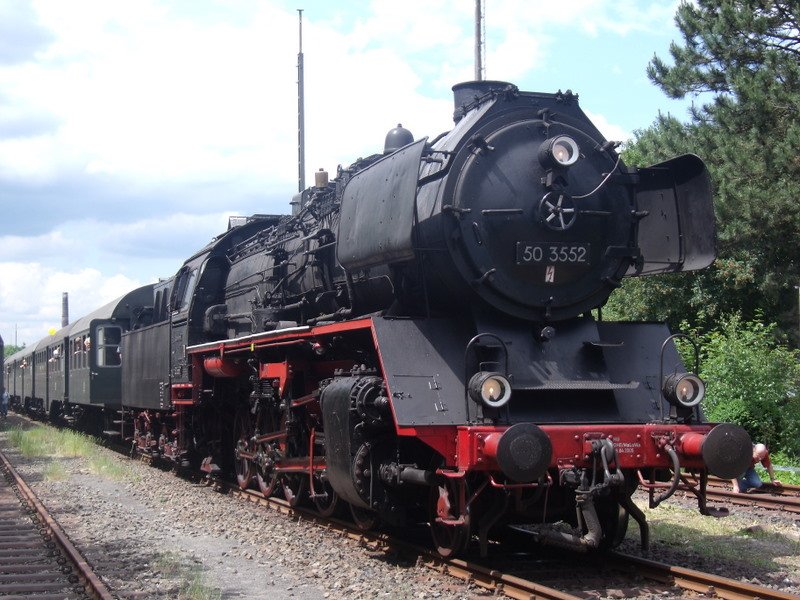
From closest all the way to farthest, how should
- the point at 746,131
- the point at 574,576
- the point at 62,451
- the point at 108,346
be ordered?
the point at 574,576 < the point at 746,131 < the point at 62,451 < the point at 108,346

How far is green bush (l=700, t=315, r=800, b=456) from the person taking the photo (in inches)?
603

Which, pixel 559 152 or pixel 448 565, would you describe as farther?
pixel 559 152

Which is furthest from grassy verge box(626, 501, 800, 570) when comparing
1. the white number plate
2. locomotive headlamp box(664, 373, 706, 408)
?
the white number plate

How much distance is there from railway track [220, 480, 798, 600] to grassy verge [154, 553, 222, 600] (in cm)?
158

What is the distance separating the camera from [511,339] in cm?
720

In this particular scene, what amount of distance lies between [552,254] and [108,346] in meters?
15.8

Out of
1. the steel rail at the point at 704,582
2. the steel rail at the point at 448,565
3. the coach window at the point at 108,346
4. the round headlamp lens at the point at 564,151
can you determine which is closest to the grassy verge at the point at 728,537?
the steel rail at the point at 704,582

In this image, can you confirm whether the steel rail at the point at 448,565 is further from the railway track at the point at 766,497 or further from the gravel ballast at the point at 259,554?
the railway track at the point at 766,497

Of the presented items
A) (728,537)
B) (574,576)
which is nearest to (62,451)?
(728,537)

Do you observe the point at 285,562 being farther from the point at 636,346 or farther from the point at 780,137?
the point at 780,137

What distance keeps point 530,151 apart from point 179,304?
8077mm

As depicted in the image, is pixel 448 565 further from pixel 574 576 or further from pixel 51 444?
pixel 51 444

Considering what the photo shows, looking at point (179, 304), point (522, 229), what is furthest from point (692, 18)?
point (522, 229)

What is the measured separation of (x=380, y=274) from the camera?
7.84 meters
